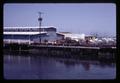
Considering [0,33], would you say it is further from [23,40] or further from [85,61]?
[85,61]

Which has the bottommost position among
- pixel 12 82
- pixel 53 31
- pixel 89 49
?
pixel 12 82

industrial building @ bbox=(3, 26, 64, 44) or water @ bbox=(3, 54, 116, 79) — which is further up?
industrial building @ bbox=(3, 26, 64, 44)

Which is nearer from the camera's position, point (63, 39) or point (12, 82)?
point (12, 82)

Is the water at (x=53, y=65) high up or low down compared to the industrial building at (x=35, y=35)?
down

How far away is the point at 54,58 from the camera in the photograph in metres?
3.95

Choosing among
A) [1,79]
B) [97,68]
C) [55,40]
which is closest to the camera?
[1,79]

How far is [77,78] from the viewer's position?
2.87 m

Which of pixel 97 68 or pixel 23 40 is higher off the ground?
pixel 23 40

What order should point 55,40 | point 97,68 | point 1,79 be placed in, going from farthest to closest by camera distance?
point 97,68 → point 55,40 → point 1,79

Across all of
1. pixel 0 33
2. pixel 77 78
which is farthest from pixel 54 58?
pixel 0 33

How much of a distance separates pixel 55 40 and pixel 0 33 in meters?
0.94

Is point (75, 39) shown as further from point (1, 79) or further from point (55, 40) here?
point (1, 79)

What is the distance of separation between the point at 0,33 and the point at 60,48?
1152mm

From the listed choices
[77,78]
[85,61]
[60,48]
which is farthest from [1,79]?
[85,61]
